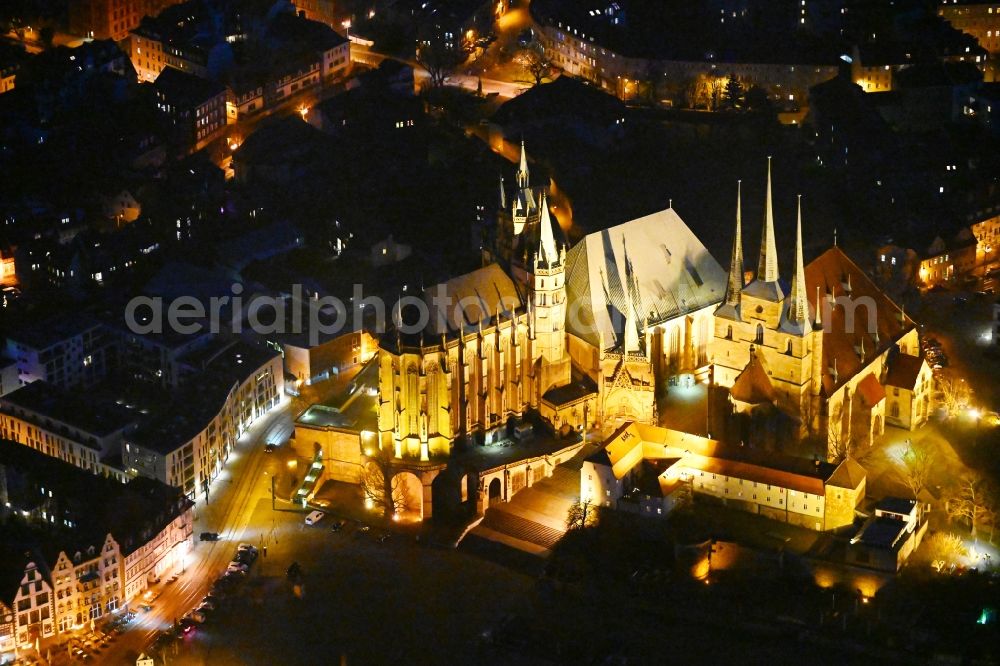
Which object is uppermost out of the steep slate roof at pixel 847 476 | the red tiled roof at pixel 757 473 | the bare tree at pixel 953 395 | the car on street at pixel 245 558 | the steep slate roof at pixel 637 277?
the steep slate roof at pixel 637 277

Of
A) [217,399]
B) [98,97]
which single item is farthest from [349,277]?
[98,97]

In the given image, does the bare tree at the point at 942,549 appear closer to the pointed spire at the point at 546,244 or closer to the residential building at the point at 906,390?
the residential building at the point at 906,390

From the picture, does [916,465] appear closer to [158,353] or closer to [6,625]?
[158,353]

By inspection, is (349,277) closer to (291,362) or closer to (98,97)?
(291,362)

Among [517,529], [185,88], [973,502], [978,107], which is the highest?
[978,107]

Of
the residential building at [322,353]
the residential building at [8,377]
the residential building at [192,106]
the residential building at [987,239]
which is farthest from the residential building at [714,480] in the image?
the residential building at [192,106]

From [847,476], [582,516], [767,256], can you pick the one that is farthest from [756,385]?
[582,516]
